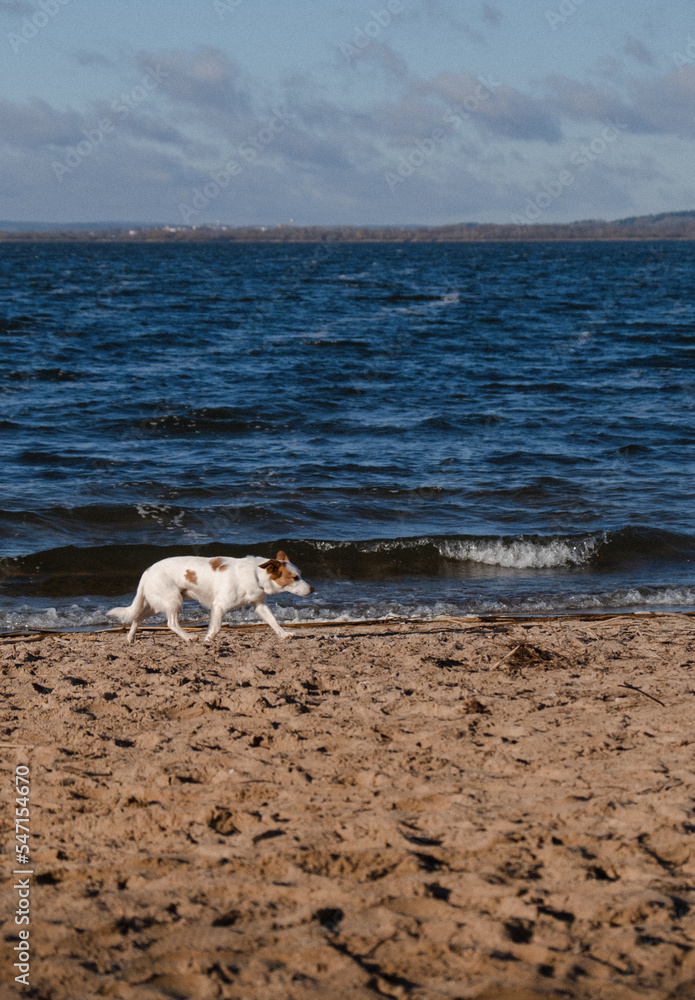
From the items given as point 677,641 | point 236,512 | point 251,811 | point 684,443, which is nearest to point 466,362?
point 684,443

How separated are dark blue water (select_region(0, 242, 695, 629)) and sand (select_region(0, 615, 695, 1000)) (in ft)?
10.9

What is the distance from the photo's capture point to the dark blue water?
10.9 m

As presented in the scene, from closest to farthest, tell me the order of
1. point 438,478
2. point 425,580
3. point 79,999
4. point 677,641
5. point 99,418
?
1. point 79,999
2. point 677,641
3. point 425,580
4. point 438,478
5. point 99,418

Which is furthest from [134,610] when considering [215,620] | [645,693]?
[645,693]

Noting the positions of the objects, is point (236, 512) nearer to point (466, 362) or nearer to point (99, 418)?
point (99, 418)

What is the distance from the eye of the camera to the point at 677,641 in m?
7.43

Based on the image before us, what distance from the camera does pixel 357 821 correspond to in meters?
4.36

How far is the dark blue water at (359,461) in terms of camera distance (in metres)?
10.9

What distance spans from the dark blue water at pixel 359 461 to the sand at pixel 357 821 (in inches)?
131

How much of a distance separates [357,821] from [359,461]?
11.2 meters

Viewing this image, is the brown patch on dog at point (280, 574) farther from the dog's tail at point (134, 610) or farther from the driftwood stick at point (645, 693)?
the driftwood stick at point (645, 693)

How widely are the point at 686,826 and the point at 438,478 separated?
10345 mm

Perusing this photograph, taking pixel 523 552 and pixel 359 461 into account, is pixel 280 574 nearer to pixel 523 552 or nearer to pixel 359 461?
pixel 523 552

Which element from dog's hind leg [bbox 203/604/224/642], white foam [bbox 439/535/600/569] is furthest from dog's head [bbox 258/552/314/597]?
white foam [bbox 439/535/600/569]
